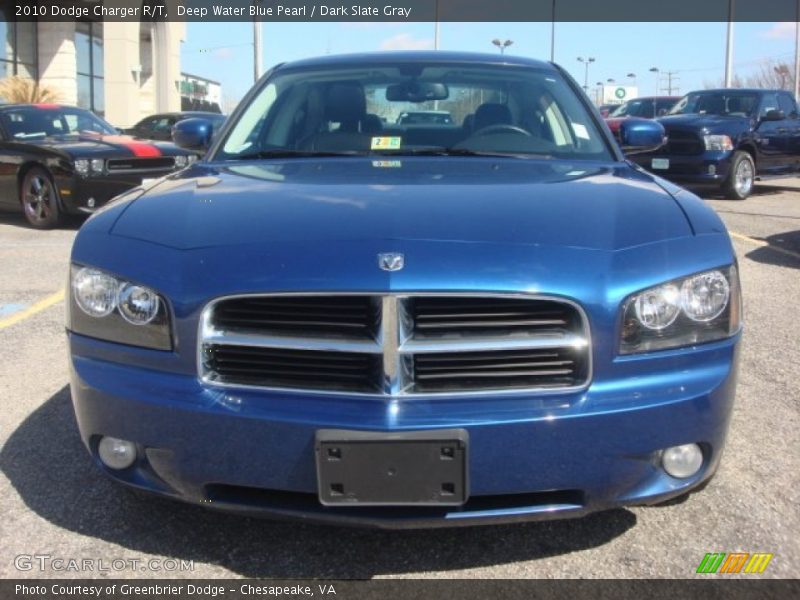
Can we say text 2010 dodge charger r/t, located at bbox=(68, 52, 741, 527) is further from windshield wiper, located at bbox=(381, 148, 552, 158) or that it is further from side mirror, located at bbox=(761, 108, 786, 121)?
side mirror, located at bbox=(761, 108, 786, 121)

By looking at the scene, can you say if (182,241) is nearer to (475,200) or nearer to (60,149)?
(475,200)

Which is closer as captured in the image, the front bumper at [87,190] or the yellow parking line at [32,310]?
the yellow parking line at [32,310]

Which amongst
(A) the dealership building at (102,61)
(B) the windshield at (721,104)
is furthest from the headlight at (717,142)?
(A) the dealership building at (102,61)

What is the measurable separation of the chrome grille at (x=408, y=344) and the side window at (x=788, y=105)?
1290 cm

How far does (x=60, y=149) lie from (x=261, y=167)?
22.0 ft

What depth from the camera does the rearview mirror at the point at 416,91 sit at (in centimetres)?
380

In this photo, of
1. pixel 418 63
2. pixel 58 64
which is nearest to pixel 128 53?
pixel 58 64

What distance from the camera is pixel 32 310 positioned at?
5.55 metres

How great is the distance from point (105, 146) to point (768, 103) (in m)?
9.92

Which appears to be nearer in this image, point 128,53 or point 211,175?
point 211,175

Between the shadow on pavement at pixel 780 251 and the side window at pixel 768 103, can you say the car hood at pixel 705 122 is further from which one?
the shadow on pavement at pixel 780 251

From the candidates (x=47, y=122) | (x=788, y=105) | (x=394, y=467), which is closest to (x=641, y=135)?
(x=394, y=467)

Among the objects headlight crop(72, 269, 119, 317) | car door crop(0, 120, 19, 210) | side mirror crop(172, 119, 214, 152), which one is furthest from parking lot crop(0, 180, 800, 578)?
car door crop(0, 120, 19, 210)

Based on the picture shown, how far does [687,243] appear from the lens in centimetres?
237
